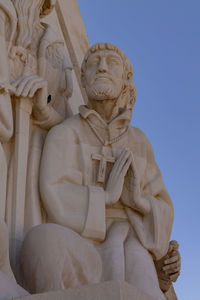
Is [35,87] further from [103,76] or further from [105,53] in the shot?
[105,53]

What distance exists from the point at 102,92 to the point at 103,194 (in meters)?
0.79

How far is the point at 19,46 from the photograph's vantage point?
534cm

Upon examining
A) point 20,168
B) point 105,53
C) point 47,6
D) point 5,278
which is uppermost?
point 47,6

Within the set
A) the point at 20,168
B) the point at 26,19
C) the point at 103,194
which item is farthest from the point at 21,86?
the point at 103,194

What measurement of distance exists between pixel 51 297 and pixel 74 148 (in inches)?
68.5

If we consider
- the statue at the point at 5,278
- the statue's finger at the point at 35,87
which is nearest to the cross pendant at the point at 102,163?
the statue's finger at the point at 35,87

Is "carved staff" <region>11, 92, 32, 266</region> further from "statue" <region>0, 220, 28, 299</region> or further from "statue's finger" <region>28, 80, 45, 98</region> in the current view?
"statue" <region>0, 220, 28, 299</region>

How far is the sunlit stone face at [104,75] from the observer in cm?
527

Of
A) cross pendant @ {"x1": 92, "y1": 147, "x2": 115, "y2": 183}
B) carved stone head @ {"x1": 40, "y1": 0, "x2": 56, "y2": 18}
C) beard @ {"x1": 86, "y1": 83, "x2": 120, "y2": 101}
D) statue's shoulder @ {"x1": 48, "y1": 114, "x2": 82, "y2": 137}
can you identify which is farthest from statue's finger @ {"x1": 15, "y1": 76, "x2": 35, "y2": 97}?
carved stone head @ {"x1": 40, "y1": 0, "x2": 56, "y2": 18}

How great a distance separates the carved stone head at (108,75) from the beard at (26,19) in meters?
0.48

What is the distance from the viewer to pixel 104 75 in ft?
17.4

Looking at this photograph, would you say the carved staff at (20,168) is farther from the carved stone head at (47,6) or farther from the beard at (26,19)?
the carved stone head at (47,6)

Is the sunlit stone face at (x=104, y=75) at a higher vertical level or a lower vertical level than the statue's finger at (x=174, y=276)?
higher

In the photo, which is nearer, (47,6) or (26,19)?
(26,19)
